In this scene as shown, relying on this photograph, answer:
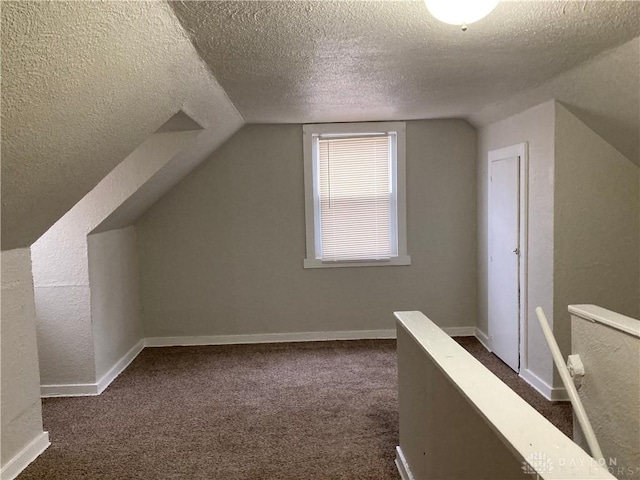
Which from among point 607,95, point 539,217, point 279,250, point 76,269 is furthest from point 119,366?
point 607,95

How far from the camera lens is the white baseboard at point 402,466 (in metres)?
2.29

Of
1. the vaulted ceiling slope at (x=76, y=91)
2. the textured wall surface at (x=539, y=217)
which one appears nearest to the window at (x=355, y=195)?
the textured wall surface at (x=539, y=217)

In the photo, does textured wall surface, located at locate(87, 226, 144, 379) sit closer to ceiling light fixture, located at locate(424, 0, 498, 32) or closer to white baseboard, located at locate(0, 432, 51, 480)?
white baseboard, located at locate(0, 432, 51, 480)

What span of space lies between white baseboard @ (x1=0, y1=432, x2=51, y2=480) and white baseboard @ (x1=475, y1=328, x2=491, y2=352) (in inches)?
136

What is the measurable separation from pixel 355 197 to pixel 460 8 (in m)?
3.23

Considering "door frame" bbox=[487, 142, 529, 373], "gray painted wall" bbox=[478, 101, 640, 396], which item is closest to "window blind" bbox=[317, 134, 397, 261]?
"door frame" bbox=[487, 142, 529, 373]

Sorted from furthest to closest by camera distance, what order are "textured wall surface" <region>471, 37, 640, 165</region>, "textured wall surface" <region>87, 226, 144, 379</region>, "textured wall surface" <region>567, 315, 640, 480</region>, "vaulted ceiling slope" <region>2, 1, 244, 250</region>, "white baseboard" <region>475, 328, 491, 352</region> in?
"white baseboard" <region>475, 328, 491, 352</region>, "textured wall surface" <region>87, 226, 144, 379</region>, "textured wall surface" <region>471, 37, 640, 165</region>, "textured wall surface" <region>567, 315, 640, 480</region>, "vaulted ceiling slope" <region>2, 1, 244, 250</region>

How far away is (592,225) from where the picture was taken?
3.25m

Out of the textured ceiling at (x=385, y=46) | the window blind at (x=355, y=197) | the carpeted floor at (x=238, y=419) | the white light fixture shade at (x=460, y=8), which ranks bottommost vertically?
the carpeted floor at (x=238, y=419)

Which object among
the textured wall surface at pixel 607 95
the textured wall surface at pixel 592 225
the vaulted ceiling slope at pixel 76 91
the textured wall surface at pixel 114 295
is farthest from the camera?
the textured wall surface at pixel 114 295

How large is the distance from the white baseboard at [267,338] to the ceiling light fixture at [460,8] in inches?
142

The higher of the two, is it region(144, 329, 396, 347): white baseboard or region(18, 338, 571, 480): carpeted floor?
region(144, 329, 396, 347): white baseboard

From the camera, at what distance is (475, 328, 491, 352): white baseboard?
14.5 feet

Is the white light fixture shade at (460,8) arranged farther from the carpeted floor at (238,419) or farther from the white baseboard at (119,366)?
the white baseboard at (119,366)
